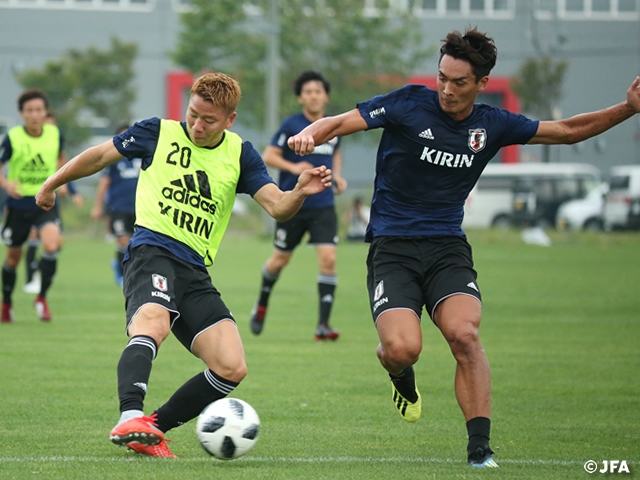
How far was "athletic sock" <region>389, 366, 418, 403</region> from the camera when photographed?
20.5 ft

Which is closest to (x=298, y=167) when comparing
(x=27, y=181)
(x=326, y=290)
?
(x=326, y=290)

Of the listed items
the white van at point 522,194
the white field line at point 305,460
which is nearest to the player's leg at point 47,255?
the white field line at point 305,460

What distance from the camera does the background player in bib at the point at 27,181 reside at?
11.6 metres

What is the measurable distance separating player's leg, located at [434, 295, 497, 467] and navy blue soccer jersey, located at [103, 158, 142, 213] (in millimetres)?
10947

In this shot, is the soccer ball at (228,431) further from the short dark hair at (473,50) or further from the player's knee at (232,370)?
the short dark hair at (473,50)

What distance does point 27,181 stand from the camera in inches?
461

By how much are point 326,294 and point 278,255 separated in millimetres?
677

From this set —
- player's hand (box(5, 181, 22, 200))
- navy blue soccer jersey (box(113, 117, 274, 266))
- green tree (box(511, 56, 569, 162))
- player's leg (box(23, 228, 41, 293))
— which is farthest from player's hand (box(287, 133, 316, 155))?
green tree (box(511, 56, 569, 162))

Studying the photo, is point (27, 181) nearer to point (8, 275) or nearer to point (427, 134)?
point (8, 275)

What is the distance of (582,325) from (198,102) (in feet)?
26.6

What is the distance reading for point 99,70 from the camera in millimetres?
42156

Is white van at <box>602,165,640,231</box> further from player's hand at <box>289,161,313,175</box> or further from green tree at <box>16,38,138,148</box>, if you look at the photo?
player's hand at <box>289,161,313,175</box>

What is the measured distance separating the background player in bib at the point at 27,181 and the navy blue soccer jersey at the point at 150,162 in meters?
6.18

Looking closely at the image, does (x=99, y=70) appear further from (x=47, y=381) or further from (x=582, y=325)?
(x=47, y=381)
